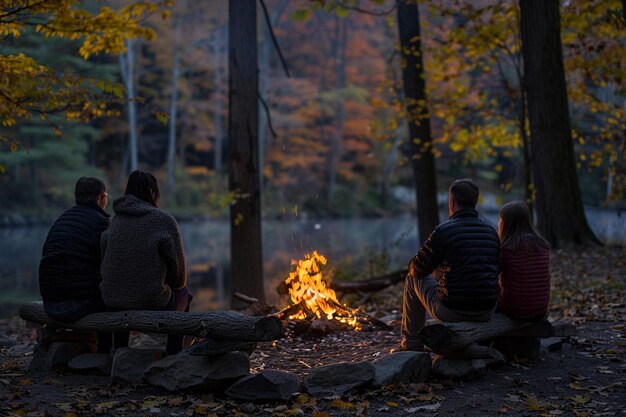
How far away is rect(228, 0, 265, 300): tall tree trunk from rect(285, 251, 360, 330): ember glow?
8.17 ft

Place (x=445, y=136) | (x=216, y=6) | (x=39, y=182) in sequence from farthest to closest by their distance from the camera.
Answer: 1. (x=216, y=6)
2. (x=39, y=182)
3. (x=445, y=136)

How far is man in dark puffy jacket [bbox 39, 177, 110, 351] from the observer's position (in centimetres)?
560

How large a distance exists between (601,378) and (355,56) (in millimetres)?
34705

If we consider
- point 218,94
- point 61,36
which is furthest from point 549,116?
point 218,94

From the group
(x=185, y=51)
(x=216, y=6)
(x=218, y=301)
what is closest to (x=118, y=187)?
(x=185, y=51)

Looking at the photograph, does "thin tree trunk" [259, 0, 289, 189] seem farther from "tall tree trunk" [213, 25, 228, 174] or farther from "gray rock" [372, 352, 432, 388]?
"gray rock" [372, 352, 432, 388]

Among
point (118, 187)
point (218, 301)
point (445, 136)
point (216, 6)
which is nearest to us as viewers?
point (218, 301)

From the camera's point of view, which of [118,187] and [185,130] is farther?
[185,130]

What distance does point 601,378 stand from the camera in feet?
17.8

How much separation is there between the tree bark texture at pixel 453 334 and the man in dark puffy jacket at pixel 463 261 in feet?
0.37

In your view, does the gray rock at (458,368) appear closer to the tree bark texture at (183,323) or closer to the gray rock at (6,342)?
the tree bark texture at (183,323)

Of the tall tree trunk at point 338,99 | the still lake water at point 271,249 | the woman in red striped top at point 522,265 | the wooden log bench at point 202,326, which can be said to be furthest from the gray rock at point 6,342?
the tall tree trunk at point 338,99

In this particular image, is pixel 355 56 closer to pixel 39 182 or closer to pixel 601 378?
pixel 39 182

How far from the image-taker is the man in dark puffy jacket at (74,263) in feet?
18.4
